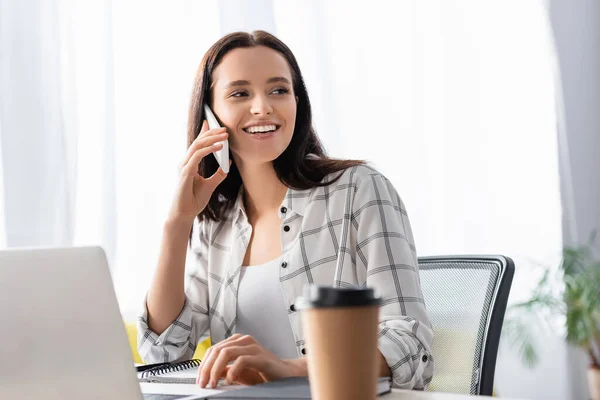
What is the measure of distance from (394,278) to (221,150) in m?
0.49

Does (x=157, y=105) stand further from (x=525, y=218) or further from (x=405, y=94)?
(x=525, y=218)

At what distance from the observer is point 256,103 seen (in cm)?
170

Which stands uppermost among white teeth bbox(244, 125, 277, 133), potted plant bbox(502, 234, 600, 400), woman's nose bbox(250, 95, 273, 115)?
woman's nose bbox(250, 95, 273, 115)

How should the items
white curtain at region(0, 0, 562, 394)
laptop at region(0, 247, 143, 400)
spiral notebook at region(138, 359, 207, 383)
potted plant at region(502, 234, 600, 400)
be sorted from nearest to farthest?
laptop at region(0, 247, 143, 400), spiral notebook at region(138, 359, 207, 383), potted plant at region(502, 234, 600, 400), white curtain at region(0, 0, 562, 394)

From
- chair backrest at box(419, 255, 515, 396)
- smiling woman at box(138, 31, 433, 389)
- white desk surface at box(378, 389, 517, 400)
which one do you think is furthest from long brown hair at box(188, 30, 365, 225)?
white desk surface at box(378, 389, 517, 400)

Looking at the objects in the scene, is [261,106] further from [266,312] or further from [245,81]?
[266,312]

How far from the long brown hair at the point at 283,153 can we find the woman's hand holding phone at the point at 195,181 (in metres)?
0.14

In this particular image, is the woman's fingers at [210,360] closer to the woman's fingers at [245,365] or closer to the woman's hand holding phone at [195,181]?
the woman's fingers at [245,365]

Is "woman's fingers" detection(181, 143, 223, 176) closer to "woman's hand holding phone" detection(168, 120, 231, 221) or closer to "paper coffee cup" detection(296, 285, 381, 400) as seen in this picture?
"woman's hand holding phone" detection(168, 120, 231, 221)

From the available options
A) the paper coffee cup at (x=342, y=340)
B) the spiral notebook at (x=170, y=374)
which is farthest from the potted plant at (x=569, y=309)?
the paper coffee cup at (x=342, y=340)

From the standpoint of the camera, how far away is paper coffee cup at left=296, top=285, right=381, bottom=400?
58cm

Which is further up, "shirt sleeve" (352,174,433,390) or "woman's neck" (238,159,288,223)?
"woman's neck" (238,159,288,223)

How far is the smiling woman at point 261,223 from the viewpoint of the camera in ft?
5.32

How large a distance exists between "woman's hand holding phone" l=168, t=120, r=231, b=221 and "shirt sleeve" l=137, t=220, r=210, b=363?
0.51 ft
